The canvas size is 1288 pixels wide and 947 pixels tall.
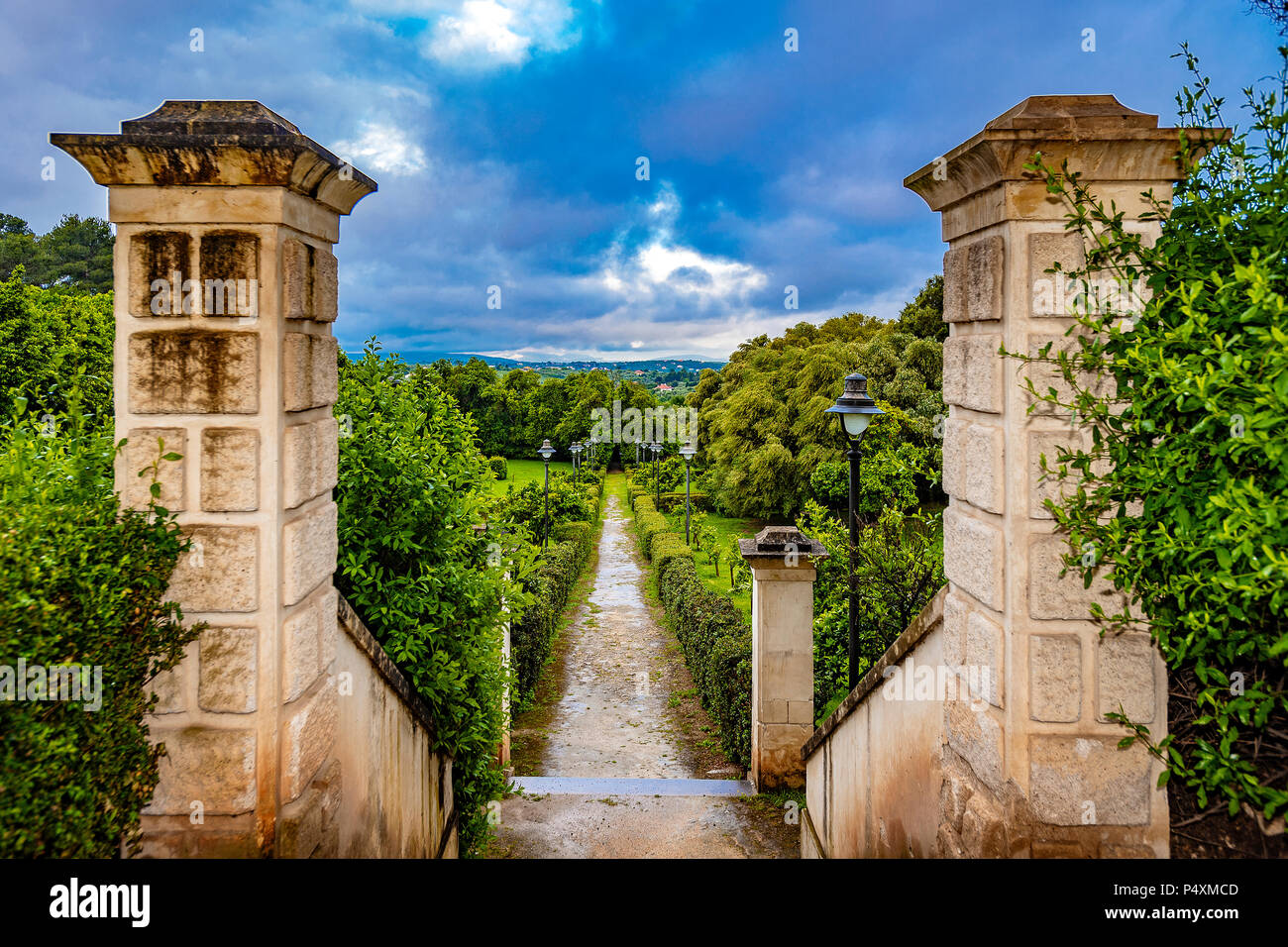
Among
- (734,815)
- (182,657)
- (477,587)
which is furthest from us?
(734,815)

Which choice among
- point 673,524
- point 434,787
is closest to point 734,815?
point 434,787

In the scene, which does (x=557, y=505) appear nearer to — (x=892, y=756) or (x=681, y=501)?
(x=681, y=501)

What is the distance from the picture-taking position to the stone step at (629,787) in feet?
25.5

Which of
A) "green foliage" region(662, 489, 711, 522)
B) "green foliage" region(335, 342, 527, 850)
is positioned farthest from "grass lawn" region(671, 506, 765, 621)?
"green foliage" region(335, 342, 527, 850)

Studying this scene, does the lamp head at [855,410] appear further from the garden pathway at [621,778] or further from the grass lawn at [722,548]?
the grass lawn at [722,548]

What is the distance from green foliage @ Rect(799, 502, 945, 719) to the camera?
758 centimetres

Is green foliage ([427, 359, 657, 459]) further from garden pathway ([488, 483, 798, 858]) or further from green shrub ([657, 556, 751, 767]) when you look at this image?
green shrub ([657, 556, 751, 767])

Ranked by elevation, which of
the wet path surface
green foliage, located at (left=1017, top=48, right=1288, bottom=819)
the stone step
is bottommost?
the wet path surface

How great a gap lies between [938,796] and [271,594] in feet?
9.52

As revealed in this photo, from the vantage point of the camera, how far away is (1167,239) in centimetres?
249

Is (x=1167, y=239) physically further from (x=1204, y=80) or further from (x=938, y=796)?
(x=938, y=796)

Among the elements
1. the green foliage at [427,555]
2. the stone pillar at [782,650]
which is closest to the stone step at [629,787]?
the stone pillar at [782,650]

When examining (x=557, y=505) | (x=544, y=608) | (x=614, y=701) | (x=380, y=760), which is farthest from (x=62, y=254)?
(x=380, y=760)

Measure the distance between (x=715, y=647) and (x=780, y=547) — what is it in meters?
2.99
